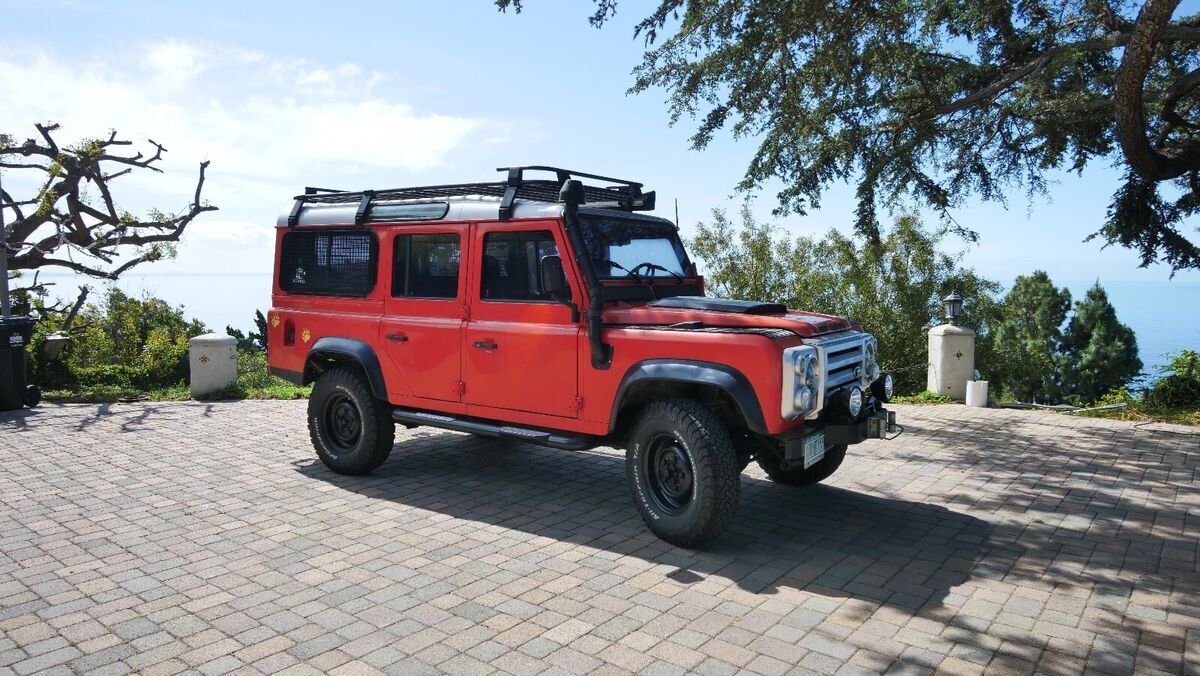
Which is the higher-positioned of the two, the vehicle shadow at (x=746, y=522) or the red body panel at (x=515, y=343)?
the red body panel at (x=515, y=343)

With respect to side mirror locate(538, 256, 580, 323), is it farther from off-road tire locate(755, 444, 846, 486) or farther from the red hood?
off-road tire locate(755, 444, 846, 486)

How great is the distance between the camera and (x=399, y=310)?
21.7 feet

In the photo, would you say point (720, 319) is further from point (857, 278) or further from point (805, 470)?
point (857, 278)

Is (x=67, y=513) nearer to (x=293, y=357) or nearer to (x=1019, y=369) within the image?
(x=293, y=357)

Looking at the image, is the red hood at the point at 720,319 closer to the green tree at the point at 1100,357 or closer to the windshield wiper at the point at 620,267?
the windshield wiper at the point at 620,267

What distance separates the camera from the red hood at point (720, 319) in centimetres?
501

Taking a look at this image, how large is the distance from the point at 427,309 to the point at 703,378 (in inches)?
104

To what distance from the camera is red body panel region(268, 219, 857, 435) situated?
4992mm

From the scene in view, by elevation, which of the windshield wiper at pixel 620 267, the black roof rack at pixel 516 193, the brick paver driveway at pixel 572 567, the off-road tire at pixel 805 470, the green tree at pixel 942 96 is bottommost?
the brick paver driveway at pixel 572 567

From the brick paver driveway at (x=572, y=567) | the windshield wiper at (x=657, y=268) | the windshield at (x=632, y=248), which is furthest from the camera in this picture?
the windshield wiper at (x=657, y=268)

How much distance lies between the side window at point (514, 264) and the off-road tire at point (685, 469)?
1290 millimetres

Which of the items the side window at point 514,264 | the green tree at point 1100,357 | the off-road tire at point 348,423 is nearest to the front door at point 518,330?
the side window at point 514,264

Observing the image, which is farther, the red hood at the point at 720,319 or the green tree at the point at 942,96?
the green tree at the point at 942,96

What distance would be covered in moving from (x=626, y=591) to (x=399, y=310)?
331 cm
